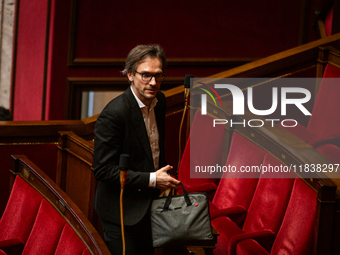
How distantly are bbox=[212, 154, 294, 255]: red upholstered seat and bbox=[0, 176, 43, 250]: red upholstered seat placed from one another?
30 cm

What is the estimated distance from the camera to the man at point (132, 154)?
0.53m

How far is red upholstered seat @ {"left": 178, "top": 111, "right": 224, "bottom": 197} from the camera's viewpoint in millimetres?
899

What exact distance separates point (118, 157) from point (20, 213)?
0.77ft

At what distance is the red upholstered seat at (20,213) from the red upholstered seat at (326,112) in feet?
1.90

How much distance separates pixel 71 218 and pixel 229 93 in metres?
0.59

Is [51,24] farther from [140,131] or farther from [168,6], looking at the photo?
[140,131]

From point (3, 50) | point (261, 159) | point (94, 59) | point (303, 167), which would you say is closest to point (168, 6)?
point (94, 59)

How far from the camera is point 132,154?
55cm

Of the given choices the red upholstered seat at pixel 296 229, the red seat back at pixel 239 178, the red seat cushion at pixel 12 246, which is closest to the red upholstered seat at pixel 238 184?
→ the red seat back at pixel 239 178

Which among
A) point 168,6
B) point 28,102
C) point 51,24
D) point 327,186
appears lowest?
point 28,102

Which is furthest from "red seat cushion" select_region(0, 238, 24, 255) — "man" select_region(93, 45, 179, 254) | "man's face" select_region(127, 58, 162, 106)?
"man's face" select_region(127, 58, 162, 106)

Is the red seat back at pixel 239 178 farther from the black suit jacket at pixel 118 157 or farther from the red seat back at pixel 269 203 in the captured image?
the black suit jacket at pixel 118 157

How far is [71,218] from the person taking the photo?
1.84 ft

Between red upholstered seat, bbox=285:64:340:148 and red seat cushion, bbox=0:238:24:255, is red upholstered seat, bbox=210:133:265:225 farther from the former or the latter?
red seat cushion, bbox=0:238:24:255
